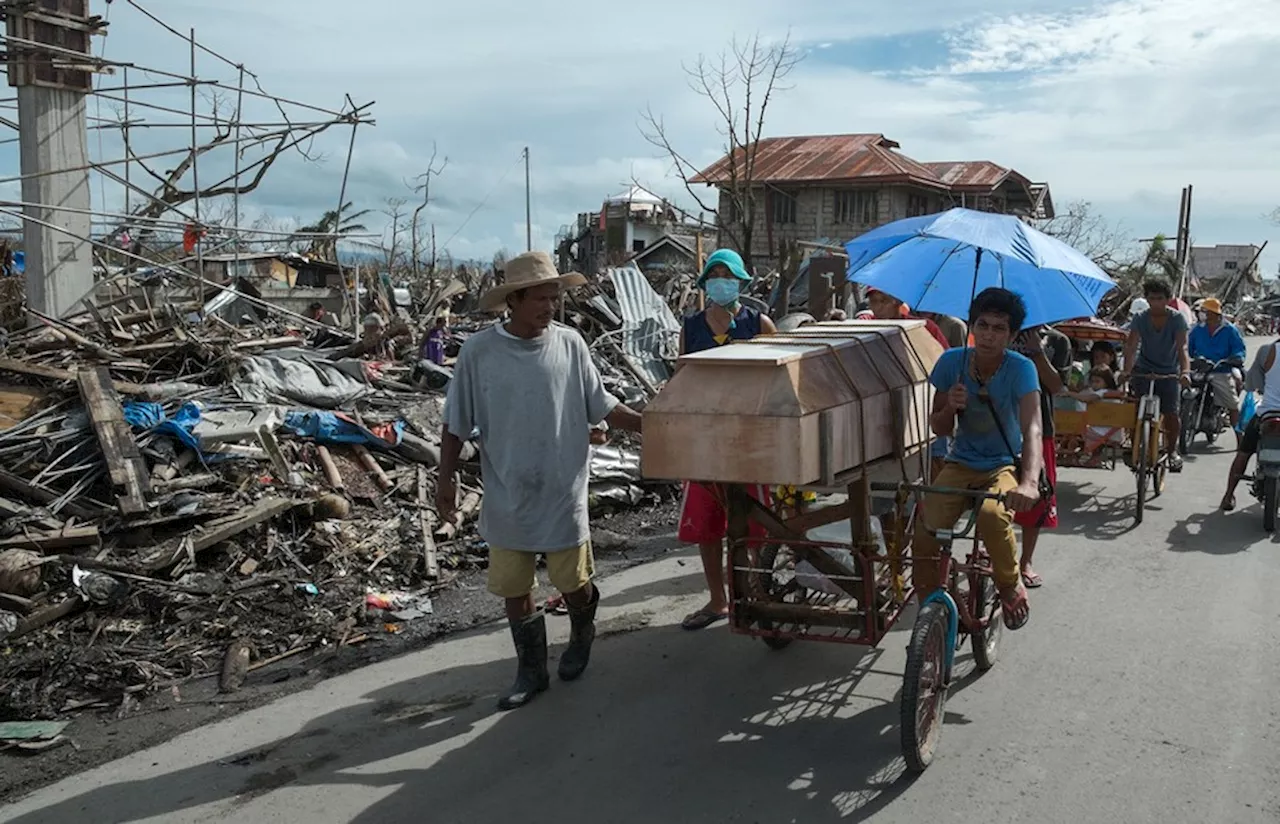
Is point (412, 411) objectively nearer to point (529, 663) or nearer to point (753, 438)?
point (529, 663)

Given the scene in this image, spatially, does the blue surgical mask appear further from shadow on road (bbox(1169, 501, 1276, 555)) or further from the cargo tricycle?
shadow on road (bbox(1169, 501, 1276, 555))

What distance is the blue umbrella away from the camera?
5781 millimetres

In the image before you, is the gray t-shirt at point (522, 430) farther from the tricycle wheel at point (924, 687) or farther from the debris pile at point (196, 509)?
the debris pile at point (196, 509)

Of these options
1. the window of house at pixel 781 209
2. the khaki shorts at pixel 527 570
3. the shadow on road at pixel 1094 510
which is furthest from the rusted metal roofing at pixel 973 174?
the khaki shorts at pixel 527 570

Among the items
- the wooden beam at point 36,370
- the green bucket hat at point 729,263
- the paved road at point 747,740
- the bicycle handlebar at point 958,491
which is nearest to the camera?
the paved road at point 747,740

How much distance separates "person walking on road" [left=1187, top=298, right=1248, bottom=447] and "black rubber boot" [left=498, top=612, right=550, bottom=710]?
397 inches

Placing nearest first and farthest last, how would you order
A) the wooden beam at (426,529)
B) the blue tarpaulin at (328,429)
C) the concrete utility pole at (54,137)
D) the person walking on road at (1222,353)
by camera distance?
the wooden beam at (426,529) < the blue tarpaulin at (328,429) < the concrete utility pole at (54,137) < the person walking on road at (1222,353)

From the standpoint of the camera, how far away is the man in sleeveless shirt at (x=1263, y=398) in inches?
330

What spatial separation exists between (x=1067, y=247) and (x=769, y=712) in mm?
3488

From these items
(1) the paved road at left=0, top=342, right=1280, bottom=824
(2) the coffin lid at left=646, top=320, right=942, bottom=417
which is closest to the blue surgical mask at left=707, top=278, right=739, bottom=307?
(2) the coffin lid at left=646, top=320, right=942, bottom=417

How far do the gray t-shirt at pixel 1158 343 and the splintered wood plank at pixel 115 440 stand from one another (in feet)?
27.2

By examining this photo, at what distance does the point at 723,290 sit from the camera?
5680 millimetres

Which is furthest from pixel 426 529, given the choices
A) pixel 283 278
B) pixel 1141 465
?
pixel 283 278

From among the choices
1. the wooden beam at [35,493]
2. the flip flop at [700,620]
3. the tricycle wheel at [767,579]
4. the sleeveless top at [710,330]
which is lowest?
the flip flop at [700,620]
